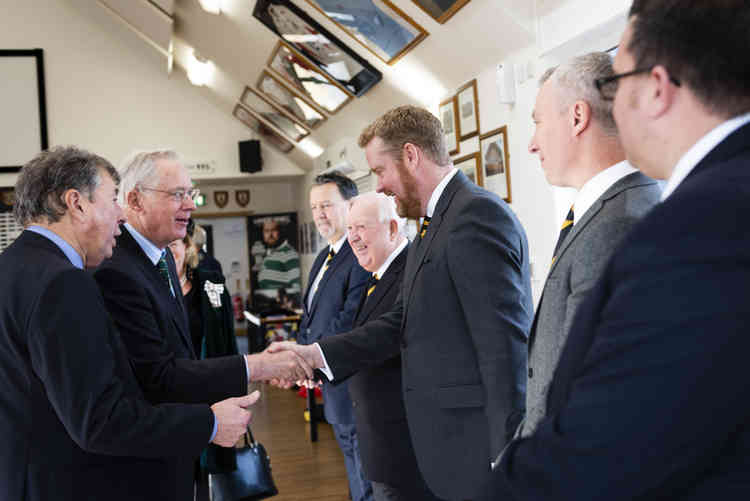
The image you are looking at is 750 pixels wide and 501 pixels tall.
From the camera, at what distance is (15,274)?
5.02 ft

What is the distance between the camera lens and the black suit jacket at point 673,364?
0.69 m

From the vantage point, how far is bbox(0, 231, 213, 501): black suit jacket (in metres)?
1.50

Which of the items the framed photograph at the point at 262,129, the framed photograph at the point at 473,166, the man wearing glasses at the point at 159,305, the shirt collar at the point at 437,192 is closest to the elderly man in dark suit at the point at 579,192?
the shirt collar at the point at 437,192

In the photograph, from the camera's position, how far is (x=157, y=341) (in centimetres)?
195

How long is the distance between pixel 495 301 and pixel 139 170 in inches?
51.6

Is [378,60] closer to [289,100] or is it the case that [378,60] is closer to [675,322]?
[289,100]

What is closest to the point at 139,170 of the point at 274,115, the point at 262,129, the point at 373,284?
the point at 373,284

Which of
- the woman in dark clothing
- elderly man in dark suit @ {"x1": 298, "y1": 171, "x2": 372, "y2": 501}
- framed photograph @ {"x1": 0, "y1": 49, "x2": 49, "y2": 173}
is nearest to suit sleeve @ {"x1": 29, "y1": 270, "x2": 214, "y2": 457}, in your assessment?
elderly man in dark suit @ {"x1": 298, "y1": 171, "x2": 372, "y2": 501}

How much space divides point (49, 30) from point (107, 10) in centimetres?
104

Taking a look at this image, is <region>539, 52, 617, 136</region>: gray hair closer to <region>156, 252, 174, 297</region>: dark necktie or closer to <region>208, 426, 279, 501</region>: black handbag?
<region>156, 252, 174, 297</region>: dark necktie

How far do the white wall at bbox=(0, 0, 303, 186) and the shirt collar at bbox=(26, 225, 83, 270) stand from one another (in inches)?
364

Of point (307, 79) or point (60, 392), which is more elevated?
point (307, 79)

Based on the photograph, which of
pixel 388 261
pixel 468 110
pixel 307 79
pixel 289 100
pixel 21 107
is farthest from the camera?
pixel 21 107

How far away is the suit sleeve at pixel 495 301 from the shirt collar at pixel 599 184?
492mm
